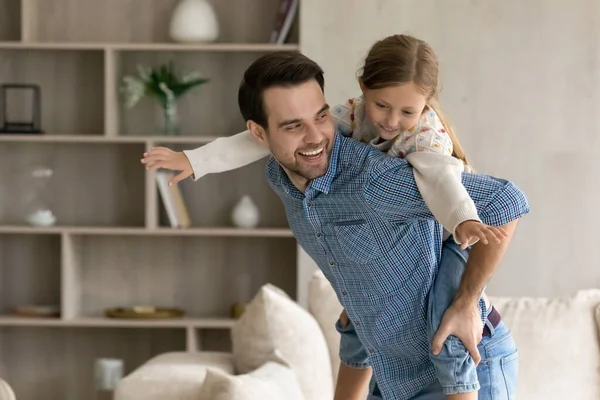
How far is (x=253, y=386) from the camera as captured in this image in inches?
95.9

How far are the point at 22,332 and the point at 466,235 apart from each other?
11.5 feet

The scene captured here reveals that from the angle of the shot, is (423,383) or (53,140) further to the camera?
(53,140)

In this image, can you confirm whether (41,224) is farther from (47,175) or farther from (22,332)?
(22,332)

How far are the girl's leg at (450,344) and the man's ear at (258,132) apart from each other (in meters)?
0.38

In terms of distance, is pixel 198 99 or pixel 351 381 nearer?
pixel 351 381

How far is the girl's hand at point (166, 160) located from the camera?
1.78m

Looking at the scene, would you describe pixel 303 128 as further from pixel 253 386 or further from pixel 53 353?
pixel 53 353

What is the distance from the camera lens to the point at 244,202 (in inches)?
167

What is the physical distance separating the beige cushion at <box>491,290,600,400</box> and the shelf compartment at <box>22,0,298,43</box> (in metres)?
1.84

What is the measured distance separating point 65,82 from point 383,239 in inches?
121

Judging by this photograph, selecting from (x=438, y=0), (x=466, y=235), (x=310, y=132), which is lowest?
(x=466, y=235)

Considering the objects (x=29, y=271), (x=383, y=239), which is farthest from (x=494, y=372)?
(x=29, y=271)

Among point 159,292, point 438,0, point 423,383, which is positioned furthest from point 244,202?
point 423,383

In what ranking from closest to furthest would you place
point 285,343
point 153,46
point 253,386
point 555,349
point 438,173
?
point 438,173, point 253,386, point 285,343, point 555,349, point 153,46
